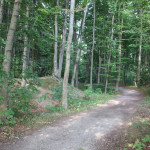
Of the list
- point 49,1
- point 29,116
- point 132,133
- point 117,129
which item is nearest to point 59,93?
point 29,116

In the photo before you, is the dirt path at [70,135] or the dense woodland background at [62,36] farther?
the dense woodland background at [62,36]

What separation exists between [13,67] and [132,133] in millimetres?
5537

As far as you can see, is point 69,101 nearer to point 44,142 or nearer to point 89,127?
point 89,127

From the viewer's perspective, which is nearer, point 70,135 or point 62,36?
point 70,135

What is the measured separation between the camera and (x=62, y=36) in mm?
14969

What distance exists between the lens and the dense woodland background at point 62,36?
5.08 metres

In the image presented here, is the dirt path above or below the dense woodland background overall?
below

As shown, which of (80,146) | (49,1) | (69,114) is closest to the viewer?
(80,146)

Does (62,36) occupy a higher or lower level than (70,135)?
higher

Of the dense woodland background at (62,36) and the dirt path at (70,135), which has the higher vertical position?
the dense woodland background at (62,36)

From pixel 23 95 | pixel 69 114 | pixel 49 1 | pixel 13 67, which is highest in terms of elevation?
pixel 49 1

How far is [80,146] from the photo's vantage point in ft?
12.4

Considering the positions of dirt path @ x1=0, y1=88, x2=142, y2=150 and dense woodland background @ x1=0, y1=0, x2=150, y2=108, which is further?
dense woodland background @ x1=0, y1=0, x2=150, y2=108

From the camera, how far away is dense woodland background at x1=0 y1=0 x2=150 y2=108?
5.08 m
